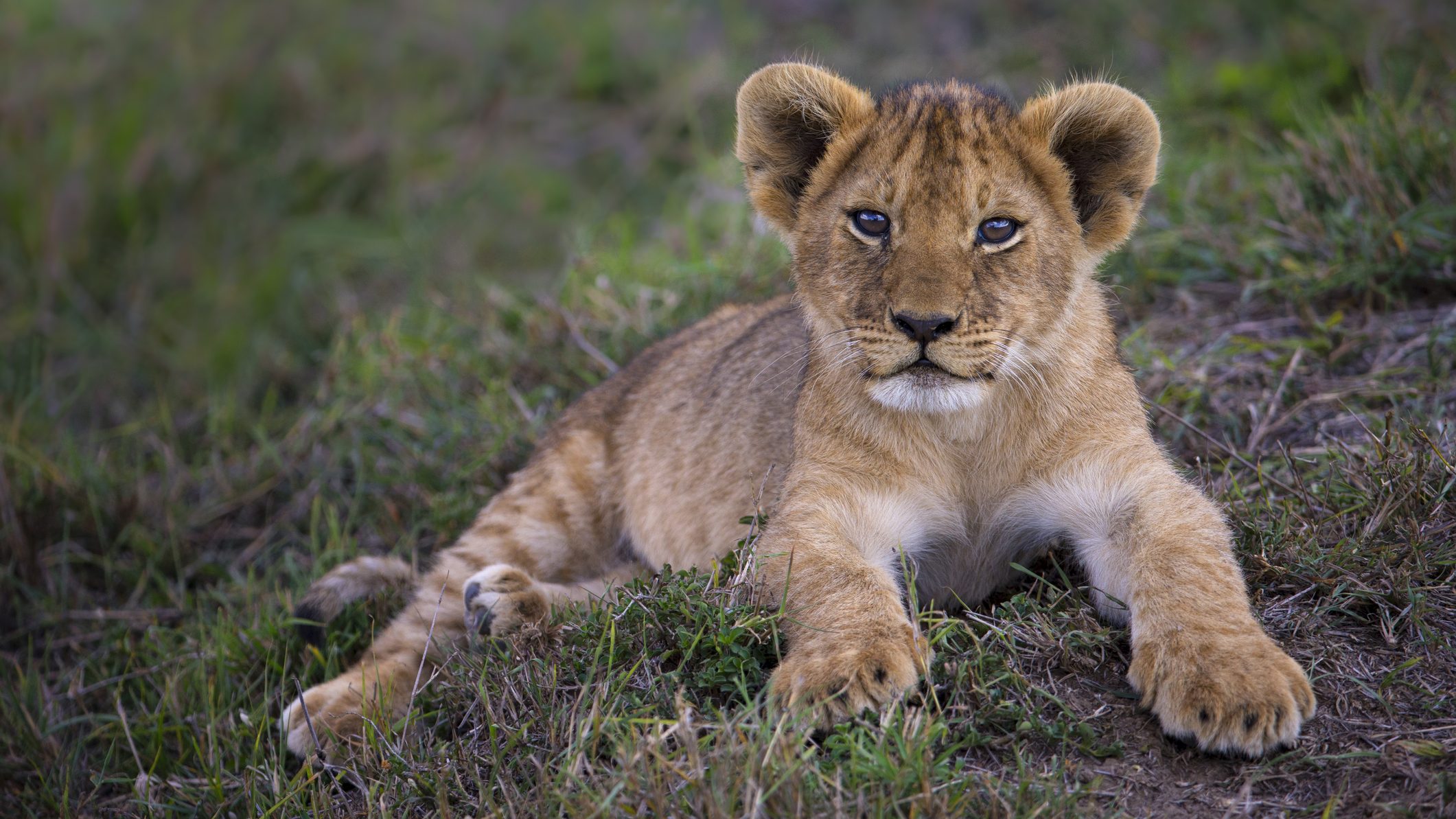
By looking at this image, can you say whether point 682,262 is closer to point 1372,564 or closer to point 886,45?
point 886,45

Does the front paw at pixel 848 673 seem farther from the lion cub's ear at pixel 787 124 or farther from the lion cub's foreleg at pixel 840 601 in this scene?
the lion cub's ear at pixel 787 124

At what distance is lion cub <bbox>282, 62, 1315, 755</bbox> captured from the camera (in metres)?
2.89

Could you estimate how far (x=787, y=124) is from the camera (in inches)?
147

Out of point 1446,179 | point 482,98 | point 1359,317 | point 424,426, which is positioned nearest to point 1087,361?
point 1359,317

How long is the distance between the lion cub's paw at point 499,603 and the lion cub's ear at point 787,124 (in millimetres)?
1374

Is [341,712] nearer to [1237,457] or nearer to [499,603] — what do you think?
[499,603]

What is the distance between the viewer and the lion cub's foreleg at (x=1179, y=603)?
268 centimetres

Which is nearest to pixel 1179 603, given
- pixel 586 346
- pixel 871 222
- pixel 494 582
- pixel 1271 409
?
pixel 871 222

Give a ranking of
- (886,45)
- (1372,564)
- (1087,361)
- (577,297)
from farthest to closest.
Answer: (886,45) → (577,297) → (1087,361) → (1372,564)

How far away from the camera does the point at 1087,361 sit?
3.59m

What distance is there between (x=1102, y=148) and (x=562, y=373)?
2944 mm

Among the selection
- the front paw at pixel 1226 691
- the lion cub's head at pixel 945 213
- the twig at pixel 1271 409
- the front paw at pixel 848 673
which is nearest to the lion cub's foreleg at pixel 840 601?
Answer: the front paw at pixel 848 673

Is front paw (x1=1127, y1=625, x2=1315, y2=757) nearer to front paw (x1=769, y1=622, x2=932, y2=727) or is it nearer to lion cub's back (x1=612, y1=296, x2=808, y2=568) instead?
front paw (x1=769, y1=622, x2=932, y2=727)

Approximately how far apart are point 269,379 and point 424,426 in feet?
5.03
